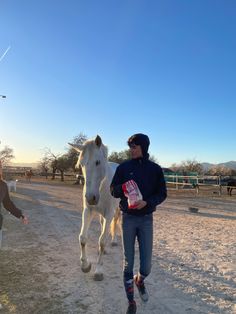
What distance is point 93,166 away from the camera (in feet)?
16.9

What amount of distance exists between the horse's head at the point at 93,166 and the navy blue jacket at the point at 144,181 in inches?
36.3

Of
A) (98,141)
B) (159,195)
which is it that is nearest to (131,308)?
(159,195)

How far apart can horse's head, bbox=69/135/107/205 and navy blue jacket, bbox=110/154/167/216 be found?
3.02 feet

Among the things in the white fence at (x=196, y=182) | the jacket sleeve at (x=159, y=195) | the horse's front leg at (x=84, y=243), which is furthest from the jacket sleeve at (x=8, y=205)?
the white fence at (x=196, y=182)

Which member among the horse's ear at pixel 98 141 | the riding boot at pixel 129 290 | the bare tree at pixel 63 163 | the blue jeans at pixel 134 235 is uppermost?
the bare tree at pixel 63 163

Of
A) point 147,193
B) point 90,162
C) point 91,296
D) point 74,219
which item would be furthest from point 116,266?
point 74,219

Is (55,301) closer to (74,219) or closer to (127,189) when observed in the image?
(127,189)

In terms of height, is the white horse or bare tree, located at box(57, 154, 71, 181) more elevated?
bare tree, located at box(57, 154, 71, 181)

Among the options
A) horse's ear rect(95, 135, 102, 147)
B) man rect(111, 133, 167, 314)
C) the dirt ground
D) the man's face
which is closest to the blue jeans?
man rect(111, 133, 167, 314)

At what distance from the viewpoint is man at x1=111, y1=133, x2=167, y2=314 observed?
402cm

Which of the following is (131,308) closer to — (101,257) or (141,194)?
(141,194)

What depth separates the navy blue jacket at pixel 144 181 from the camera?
4027 millimetres

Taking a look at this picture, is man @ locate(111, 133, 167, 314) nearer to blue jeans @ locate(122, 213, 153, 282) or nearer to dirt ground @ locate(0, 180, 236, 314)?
blue jeans @ locate(122, 213, 153, 282)

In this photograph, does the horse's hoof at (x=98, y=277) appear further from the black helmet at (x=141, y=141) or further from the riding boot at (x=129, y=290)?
the black helmet at (x=141, y=141)
